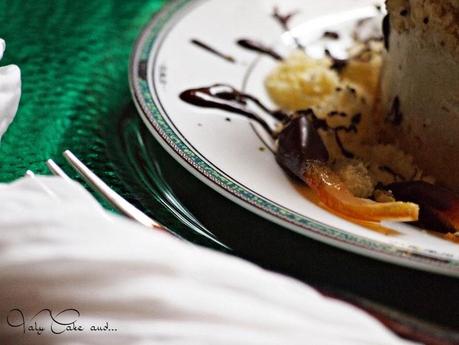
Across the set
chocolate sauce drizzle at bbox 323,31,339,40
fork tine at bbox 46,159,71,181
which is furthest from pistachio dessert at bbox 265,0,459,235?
fork tine at bbox 46,159,71,181

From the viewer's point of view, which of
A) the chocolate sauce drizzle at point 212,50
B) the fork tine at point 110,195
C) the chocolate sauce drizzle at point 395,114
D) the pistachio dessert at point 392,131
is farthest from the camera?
the chocolate sauce drizzle at point 212,50

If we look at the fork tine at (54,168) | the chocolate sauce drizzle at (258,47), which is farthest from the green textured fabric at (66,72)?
the chocolate sauce drizzle at (258,47)

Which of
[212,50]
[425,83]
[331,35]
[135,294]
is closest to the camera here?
[135,294]

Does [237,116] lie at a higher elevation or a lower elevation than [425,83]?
lower

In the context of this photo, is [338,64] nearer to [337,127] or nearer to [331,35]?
[331,35]

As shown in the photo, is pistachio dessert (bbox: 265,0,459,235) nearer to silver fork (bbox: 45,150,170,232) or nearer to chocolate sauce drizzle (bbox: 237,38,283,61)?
chocolate sauce drizzle (bbox: 237,38,283,61)

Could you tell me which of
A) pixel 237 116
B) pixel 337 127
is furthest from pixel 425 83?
pixel 237 116

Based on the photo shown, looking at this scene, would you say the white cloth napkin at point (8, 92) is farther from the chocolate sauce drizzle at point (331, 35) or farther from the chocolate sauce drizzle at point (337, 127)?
the chocolate sauce drizzle at point (331, 35)
